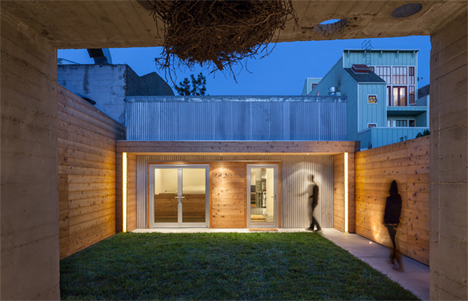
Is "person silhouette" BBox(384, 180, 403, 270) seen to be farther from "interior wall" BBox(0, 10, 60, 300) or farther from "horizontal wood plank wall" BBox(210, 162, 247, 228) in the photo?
"interior wall" BBox(0, 10, 60, 300)

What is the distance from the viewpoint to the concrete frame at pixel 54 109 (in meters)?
1.87

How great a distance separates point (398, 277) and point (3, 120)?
5383mm

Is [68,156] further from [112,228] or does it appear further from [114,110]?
[114,110]

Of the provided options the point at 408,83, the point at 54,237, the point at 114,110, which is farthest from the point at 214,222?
the point at 408,83

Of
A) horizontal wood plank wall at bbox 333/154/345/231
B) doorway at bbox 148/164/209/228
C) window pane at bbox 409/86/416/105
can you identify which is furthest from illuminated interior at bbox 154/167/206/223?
window pane at bbox 409/86/416/105

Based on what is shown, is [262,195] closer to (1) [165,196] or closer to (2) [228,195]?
(2) [228,195]

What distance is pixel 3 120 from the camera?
1.85 metres

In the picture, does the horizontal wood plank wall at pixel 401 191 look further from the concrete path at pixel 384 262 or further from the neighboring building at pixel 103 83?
the neighboring building at pixel 103 83

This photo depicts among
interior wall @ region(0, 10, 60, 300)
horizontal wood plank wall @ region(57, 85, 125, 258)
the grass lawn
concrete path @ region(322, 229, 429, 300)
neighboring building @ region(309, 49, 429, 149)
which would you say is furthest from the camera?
neighboring building @ region(309, 49, 429, 149)

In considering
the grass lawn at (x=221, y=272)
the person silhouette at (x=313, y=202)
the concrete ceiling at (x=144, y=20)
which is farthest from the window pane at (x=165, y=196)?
the concrete ceiling at (x=144, y=20)

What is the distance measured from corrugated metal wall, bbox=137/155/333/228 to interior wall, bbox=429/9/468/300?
6268 millimetres

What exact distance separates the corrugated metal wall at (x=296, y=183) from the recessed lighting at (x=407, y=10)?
6570mm

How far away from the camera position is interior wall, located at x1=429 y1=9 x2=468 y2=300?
6.50 feet

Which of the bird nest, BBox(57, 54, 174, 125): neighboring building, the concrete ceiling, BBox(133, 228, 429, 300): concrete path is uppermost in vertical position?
BBox(57, 54, 174, 125): neighboring building
